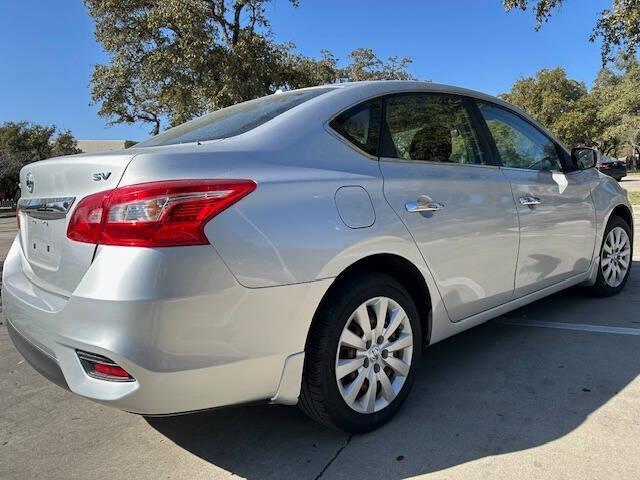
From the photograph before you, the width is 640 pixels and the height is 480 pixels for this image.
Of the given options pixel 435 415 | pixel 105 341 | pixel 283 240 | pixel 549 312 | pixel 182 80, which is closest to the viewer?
pixel 105 341

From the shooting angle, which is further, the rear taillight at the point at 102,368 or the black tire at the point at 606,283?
the black tire at the point at 606,283

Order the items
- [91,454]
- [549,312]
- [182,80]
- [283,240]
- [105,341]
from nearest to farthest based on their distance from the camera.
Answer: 1. [105,341]
2. [283,240]
3. [91,454]
4. [549,312]
5. [182,80]

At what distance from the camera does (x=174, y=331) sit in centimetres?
201

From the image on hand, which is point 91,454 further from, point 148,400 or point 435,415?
point 435,415

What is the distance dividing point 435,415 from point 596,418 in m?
0.79

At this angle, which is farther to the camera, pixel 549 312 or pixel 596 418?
pixel 549 312

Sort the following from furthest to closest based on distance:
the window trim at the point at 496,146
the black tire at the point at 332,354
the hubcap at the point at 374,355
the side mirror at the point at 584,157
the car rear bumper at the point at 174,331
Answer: the side mirror at the point at 584,157 → the window trim at the point at 496,146 → the hubcap at the point at 374,355 → the black tire at the point at 332,354 → the car rear bumper at the point at 174,331

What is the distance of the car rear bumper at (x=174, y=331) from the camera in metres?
1.98

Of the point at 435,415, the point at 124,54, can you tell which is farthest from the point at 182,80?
the point at 435,415

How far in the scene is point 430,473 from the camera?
2350mm

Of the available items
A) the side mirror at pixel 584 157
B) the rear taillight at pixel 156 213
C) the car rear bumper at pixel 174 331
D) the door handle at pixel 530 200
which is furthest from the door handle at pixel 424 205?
the side mirror at pixel 584 157

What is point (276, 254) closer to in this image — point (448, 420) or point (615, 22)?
point (448, 420)

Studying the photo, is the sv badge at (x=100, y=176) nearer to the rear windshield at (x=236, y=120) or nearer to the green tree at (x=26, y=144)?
the rear windshield at (x=236, y=120)

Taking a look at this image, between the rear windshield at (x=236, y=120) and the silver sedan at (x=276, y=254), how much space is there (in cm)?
2
